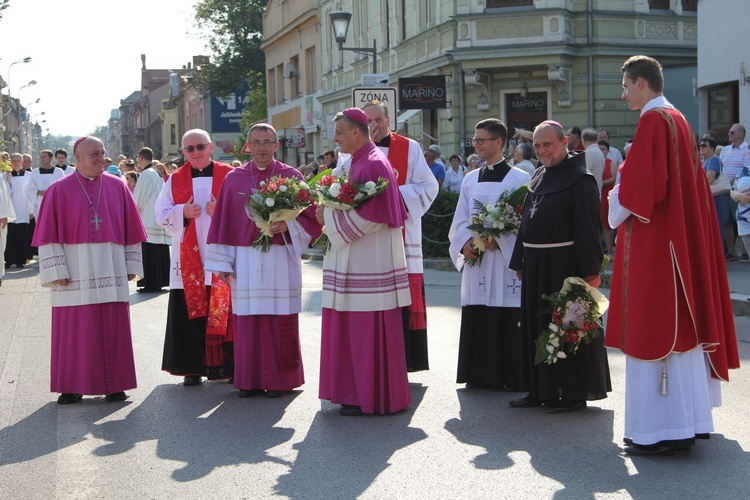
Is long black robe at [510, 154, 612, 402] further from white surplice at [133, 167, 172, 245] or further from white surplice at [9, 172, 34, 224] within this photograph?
white surplice at [9, 172, 34, 224]

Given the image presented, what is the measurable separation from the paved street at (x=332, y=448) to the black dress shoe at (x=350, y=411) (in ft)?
0.21

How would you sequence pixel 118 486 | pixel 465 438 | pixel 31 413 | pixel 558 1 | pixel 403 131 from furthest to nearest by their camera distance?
pixel 403 131 → pixel 558 1 → pixel 31 413 → pixel 465 438 → pixel 118 486

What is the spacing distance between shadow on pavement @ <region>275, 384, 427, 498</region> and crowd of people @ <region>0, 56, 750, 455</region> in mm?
220

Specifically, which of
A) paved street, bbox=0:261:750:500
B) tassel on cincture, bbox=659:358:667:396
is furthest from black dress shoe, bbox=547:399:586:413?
tassel on cincture, bbox=659:358:667:396

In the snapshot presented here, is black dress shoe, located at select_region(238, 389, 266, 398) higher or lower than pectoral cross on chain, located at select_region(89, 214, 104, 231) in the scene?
lower

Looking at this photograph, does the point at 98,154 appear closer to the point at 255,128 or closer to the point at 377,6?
the point at 255,128

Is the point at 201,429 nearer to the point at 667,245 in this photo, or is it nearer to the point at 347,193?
the point at 347,193

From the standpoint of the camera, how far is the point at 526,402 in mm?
7898

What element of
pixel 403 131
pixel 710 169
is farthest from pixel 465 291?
pixel 403 131

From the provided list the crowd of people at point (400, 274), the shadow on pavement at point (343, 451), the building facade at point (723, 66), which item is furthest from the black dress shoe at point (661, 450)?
the building facade at point (723, 66)

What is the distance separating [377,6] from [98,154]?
2805cm

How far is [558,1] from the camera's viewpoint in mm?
27000

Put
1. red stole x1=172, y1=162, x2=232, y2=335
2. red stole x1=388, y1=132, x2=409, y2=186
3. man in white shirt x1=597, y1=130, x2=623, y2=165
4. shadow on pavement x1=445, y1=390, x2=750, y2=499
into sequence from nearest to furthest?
shadow on pavement x1=445, y1=390, x2=750, y2=499, red stole x1=388, y1=132, x2=409, y2=186, red stole x1=172, y1=162, x2=232, y2=335, man in white shirt x1=597, y1=130, x2=623, y2=165

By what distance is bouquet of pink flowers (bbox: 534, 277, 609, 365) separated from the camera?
23.8 feet
